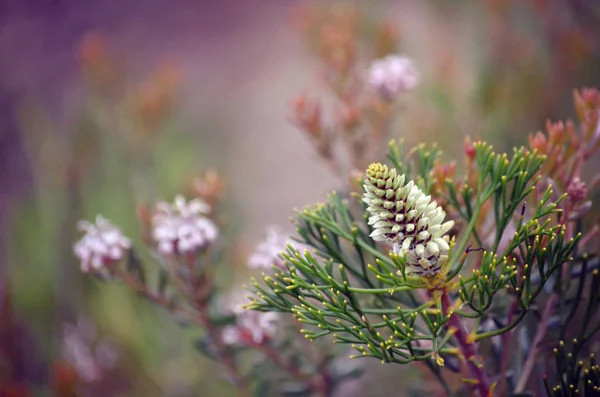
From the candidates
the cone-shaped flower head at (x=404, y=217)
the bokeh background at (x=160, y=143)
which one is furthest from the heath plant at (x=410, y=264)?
the bokeh background at (x=160, y=143)

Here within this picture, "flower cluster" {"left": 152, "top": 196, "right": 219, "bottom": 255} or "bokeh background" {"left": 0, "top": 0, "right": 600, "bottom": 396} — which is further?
"bokeh background" {"left": 0, "top": 0, "right": 600, "bottom": 396}

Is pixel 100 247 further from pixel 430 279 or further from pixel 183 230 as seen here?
pixel 430 279

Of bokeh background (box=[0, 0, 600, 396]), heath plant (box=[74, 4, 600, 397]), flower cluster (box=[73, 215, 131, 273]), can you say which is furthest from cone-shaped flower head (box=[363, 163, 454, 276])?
bokeh background (box=[0, 0, 600, 396])

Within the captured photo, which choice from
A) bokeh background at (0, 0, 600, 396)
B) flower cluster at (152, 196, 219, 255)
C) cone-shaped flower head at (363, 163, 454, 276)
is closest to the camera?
cone-shaped flower head at (363, 163, 454, 276)

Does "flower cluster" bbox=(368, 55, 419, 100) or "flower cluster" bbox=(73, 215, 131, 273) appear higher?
"flower cluster" bbox=(368, 55, 419, 100)

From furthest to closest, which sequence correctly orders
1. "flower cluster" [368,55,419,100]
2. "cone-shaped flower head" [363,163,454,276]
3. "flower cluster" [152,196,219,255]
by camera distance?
1. "flower cluster" [368,55,419,100]
2. "flower cluster" [152,196,219,255]
3. "cone-shaped flower head" [363,163,454,276]

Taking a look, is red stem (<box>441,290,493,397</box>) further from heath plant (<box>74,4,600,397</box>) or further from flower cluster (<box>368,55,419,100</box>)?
flower cluster (<box>368,55,419,100</box>)

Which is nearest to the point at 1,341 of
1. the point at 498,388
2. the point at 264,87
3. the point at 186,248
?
the point at 186,248
